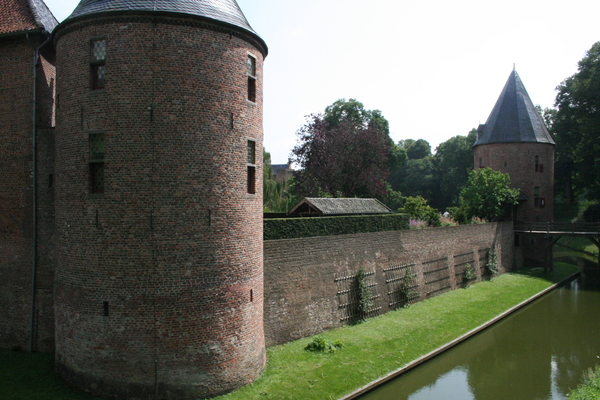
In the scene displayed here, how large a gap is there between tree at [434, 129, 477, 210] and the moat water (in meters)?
33.6

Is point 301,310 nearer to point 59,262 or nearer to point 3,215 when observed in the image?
point 59,262

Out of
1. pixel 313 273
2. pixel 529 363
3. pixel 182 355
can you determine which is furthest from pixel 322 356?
pixel 529 363

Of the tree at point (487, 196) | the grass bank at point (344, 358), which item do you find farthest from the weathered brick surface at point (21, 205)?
the tree at point (487, 196)

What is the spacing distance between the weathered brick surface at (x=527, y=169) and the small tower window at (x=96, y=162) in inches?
1119

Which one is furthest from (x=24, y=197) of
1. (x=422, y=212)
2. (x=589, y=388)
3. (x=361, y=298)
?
(x=422, y=212)

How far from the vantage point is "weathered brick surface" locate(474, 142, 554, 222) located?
101 ft

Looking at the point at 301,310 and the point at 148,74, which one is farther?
the point at 301,310

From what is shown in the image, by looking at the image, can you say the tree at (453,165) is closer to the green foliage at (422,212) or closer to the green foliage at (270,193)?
the green foliage at (422,212)

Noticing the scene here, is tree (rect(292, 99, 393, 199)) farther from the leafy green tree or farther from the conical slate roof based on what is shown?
the leafy green tree

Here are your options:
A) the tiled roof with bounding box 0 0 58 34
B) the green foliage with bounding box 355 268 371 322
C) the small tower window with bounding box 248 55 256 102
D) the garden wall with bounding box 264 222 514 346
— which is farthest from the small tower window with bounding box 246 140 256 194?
the green foliage with bounding box 355 268 371 322

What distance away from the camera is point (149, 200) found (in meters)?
8.66

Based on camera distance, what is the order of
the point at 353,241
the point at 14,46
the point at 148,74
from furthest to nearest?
the point at 353,241 → the point at 14,46 → the point at 148,74

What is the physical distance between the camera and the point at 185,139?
881 cm

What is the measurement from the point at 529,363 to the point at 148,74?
12677 millimetres
